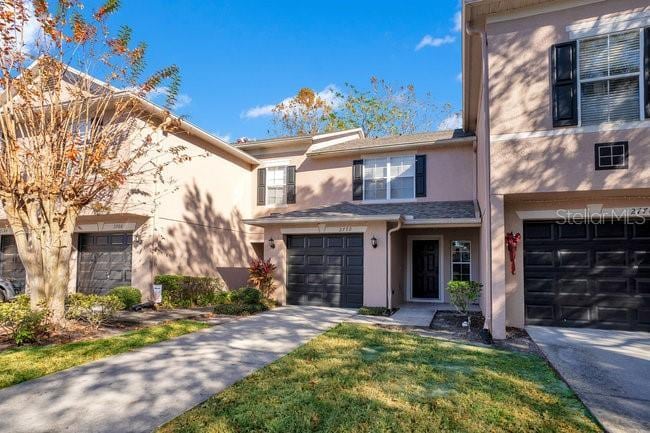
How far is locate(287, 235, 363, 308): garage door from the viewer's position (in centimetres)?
1162

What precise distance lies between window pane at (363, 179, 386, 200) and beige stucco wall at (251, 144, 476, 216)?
591 millimetres

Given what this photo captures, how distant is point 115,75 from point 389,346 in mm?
9356

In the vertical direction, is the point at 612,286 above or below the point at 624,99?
below

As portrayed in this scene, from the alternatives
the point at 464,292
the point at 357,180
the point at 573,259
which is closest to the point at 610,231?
the point at 573,259

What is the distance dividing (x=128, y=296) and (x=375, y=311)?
6.86 m

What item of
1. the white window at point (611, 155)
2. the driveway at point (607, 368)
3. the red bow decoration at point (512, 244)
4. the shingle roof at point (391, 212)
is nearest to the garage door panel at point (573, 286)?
the driveway at point (607, 368)

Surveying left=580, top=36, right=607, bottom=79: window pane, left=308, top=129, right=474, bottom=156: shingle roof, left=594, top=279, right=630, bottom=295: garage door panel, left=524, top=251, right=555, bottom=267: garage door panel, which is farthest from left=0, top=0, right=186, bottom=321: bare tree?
left=594, top=279, right=630, bottom=295: garage door panel

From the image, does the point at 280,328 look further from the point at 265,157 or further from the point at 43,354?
the point at 265,157

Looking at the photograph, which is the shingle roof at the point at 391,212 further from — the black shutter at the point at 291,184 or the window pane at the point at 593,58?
the window pane at the point at 593,58

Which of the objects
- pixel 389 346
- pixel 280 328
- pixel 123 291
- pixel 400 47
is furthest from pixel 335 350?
pixel 400 47

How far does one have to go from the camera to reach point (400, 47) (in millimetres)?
22844

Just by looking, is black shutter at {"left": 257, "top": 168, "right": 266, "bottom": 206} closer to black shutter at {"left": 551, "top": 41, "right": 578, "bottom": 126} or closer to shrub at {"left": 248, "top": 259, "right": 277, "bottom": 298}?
shrub at {"left": 248, "top": 259, "right": 277, "bottom": 298}

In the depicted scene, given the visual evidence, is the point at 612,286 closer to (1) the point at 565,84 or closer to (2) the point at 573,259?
(2) the point at 573,259

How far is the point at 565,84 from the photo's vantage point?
717cm
